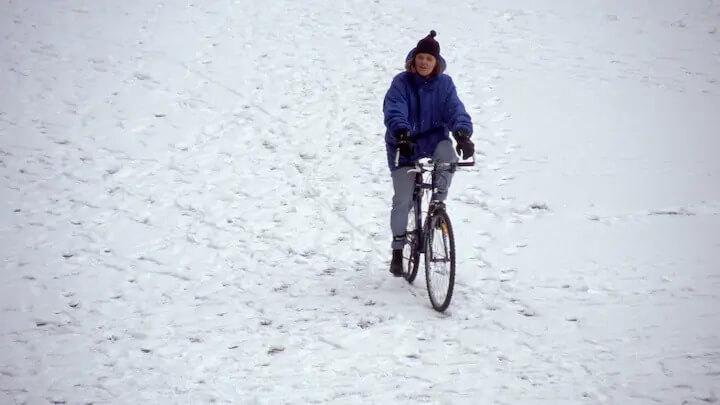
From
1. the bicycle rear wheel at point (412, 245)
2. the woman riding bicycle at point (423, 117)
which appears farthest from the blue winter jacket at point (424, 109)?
the bicycle rear wheel at point (412, 245)

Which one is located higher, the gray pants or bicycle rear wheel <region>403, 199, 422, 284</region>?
the gray pants

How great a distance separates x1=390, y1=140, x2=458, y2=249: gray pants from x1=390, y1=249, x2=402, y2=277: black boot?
0.09m

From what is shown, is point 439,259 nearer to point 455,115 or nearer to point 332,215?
point 455,115

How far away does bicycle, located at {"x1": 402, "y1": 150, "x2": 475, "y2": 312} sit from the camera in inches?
198

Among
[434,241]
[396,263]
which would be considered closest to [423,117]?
[434,241]

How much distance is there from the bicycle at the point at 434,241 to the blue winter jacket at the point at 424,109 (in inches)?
8.9

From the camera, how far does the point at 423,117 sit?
5.31 metres

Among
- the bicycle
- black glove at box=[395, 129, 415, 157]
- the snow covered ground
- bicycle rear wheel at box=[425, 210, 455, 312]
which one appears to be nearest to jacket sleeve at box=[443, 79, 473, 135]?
Answer: the bicycle

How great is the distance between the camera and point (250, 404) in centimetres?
411

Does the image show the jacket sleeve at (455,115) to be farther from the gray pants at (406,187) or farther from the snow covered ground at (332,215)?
the snow covered ground at (332,215)

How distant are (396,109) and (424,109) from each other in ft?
1.01

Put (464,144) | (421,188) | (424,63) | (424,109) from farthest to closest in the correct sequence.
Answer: (421,188), (424,109), (424,63), (464,144)

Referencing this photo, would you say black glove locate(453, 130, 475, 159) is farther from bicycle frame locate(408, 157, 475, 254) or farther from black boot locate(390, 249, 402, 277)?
black boot locate(390, 249, 402, 277)

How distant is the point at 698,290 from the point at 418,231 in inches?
99.5
